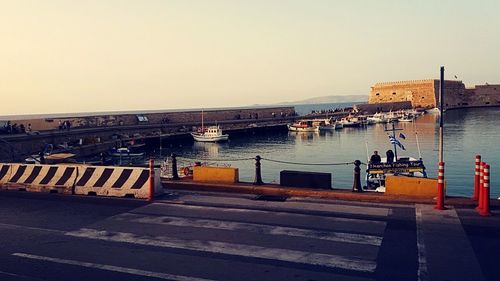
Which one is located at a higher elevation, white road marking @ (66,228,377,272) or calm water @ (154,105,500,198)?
white road marking @ (66,228,377,272)

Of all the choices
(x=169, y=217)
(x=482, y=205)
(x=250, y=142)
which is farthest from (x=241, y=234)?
(x=250, y=142)

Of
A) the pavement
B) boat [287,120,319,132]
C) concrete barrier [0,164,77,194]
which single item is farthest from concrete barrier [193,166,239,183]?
boat [287,120,319,132]

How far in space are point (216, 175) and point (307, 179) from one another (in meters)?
3.98

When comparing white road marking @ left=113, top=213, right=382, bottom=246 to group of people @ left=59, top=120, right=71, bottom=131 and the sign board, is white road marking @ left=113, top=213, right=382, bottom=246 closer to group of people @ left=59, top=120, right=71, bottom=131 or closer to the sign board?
the sign board

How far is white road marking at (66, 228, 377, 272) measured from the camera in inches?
331

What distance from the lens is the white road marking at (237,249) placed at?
27.6ft

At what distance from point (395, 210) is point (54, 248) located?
9251 mm

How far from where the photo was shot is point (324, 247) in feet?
30.9

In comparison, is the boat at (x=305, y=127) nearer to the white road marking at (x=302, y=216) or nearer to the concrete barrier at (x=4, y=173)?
the concrete barrier at (x=4, y=173)

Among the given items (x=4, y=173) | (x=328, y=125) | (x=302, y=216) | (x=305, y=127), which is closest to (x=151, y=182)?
(x=302, y=216)

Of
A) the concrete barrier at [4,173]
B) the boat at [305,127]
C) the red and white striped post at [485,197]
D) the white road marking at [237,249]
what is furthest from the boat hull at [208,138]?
the red and white striped post at [485,197]

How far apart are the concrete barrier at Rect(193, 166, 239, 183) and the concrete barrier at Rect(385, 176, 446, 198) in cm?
612

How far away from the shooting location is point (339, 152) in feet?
216

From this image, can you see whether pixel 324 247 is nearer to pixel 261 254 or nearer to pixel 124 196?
pixel 261 254
